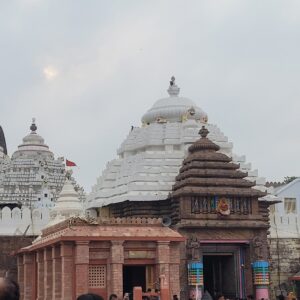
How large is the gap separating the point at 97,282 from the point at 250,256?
377 inches

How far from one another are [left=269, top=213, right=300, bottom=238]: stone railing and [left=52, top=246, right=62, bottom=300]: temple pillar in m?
15.5

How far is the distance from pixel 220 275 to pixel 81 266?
37.7ft

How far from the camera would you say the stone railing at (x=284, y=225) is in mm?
35781

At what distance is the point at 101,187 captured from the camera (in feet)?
116

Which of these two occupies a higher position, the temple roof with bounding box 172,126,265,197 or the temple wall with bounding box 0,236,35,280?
the temple roof with bounding box 172,126,265,197

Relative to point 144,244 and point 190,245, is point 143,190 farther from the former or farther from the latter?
point 144,244

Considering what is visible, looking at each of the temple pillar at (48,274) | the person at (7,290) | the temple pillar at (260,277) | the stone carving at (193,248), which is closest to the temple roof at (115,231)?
the temple pillar at (48,274)

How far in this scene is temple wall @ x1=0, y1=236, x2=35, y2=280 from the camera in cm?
3341

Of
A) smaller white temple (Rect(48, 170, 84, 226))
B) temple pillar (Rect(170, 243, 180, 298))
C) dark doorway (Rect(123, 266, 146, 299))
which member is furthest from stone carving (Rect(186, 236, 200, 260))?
smaller white temple (Rect(48, 170, 84, 226))

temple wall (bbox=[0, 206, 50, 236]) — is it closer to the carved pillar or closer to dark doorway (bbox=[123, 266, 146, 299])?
dark doorway (bbox=[123, 266, 146, 299])

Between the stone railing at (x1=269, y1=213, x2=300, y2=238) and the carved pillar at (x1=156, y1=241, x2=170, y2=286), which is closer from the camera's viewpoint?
the carved pillar at (x1=156, y1=241, x2=170, y2=286)

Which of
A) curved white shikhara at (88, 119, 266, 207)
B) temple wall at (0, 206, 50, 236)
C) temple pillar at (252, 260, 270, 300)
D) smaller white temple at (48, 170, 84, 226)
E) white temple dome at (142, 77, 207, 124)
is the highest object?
white temple dome at (142, 77, 207, 124)

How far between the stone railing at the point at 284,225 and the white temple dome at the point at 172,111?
6.41m

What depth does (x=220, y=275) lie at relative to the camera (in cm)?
3159
